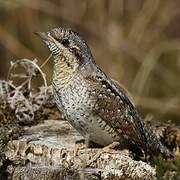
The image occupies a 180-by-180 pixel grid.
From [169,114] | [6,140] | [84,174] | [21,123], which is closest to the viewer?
[84,174]

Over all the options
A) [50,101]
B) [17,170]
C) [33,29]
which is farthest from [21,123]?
[33,29]

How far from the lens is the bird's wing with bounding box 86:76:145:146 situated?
4.48m

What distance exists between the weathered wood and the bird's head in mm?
537

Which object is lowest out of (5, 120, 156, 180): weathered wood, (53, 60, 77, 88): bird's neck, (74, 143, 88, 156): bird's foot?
(5, 120, 156, 180): weathered wood

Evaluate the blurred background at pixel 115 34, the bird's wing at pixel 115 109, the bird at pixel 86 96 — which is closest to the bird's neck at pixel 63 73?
the bird at pixel 86 96

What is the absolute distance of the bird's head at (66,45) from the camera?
173 inches

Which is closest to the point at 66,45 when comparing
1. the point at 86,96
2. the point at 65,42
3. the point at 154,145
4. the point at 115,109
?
the point at 65,42

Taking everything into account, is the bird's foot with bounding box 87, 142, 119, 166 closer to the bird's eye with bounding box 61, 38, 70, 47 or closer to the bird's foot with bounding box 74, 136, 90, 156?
the bird's foot with bounding box 74, 136, 90, 156

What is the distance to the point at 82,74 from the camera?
447cm

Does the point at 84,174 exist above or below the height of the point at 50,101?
below

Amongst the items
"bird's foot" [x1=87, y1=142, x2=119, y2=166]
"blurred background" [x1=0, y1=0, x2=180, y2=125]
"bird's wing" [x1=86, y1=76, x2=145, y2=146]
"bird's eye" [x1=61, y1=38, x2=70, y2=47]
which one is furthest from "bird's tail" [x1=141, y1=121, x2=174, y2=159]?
"blurred background" [x1=0, y1=0, x2=180, y2=125]

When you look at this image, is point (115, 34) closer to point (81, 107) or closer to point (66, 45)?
point (66, 45)

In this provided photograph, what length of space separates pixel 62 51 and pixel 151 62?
3735 mm

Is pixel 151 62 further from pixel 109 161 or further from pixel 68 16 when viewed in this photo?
pixel 109 161
